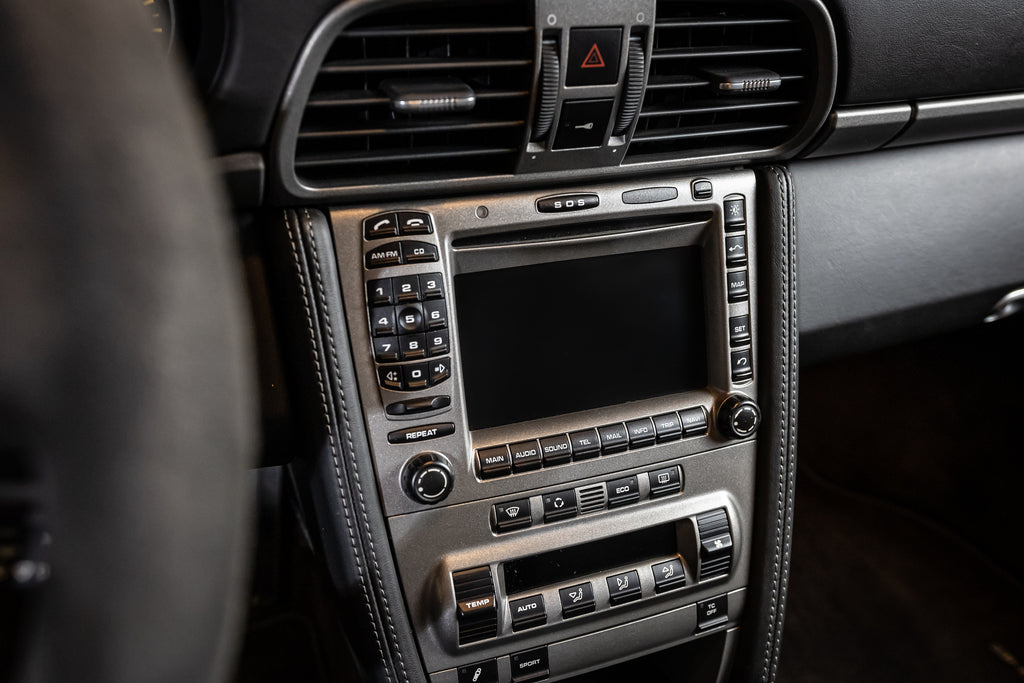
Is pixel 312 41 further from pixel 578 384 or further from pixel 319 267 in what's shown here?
pixel 578 384

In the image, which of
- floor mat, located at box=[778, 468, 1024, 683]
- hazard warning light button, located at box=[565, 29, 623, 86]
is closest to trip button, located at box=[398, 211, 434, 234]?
hazard warning light button, located at box=[565, 29, 623, 86]

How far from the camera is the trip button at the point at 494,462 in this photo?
1.07m

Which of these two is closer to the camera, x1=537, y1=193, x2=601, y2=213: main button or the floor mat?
x1=537, y1=193, x2=601, y2=213: main button

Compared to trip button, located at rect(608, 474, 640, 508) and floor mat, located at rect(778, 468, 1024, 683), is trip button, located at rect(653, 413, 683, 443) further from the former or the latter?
floor mat, located at rect(778, 468, 1024, 683)

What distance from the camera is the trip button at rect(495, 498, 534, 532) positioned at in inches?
43.0

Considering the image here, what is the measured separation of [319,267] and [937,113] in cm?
90

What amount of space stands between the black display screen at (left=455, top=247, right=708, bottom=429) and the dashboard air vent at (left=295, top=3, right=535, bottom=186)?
0.16 metres

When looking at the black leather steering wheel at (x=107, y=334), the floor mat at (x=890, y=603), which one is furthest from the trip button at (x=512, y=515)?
the floor mat at (x=890, y=603)

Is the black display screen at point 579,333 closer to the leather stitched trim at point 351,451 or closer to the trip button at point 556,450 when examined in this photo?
the trip button at point 556,450

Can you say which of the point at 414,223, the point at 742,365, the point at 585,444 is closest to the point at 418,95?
the point at 414,223

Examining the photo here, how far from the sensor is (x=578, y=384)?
1120 millimetres

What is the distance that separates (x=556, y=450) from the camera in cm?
109

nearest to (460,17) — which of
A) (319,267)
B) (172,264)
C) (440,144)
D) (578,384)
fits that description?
Result: (440,144)

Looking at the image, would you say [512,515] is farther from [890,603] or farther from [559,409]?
[890,603]
